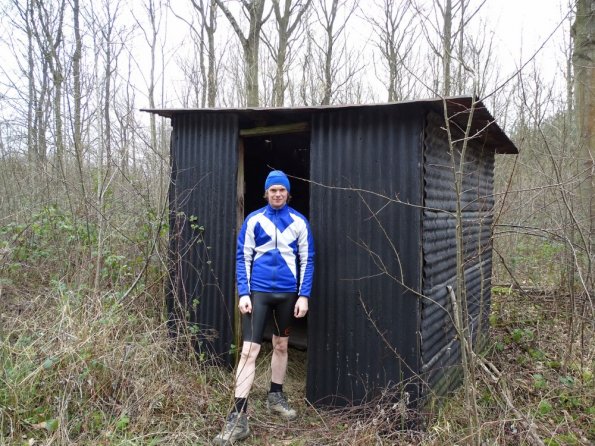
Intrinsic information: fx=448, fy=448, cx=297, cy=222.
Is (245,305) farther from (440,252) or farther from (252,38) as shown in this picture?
(252,38)

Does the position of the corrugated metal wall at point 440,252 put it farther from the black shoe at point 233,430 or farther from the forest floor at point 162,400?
the black shoe at point 233,430

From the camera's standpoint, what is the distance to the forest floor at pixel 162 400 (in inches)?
119

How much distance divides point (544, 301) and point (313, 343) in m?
3.93

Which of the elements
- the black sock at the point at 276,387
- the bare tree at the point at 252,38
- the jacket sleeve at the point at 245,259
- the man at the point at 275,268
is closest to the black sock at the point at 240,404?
the man at the point at 275,268

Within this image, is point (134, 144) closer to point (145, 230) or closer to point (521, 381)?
point (145, 230)

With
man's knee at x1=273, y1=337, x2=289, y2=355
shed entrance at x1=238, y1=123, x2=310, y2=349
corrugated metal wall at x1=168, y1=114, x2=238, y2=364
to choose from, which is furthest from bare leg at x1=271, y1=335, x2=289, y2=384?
shed entrance at x1=238, y1=123, x2=310, y2=349

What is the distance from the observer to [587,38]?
22.0ft

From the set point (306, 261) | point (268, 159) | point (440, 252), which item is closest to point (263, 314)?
point (306, 261)

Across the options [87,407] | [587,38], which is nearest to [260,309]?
[87,407]

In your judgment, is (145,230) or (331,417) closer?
(331,417)

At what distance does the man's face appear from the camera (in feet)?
11.6

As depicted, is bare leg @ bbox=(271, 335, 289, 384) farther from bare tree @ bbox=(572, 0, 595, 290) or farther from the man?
bare tree @ bbox=(572, 0, 595, 290)

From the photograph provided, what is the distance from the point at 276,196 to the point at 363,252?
0.83 metres

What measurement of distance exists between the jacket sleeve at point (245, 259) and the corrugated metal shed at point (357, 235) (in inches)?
22.7
